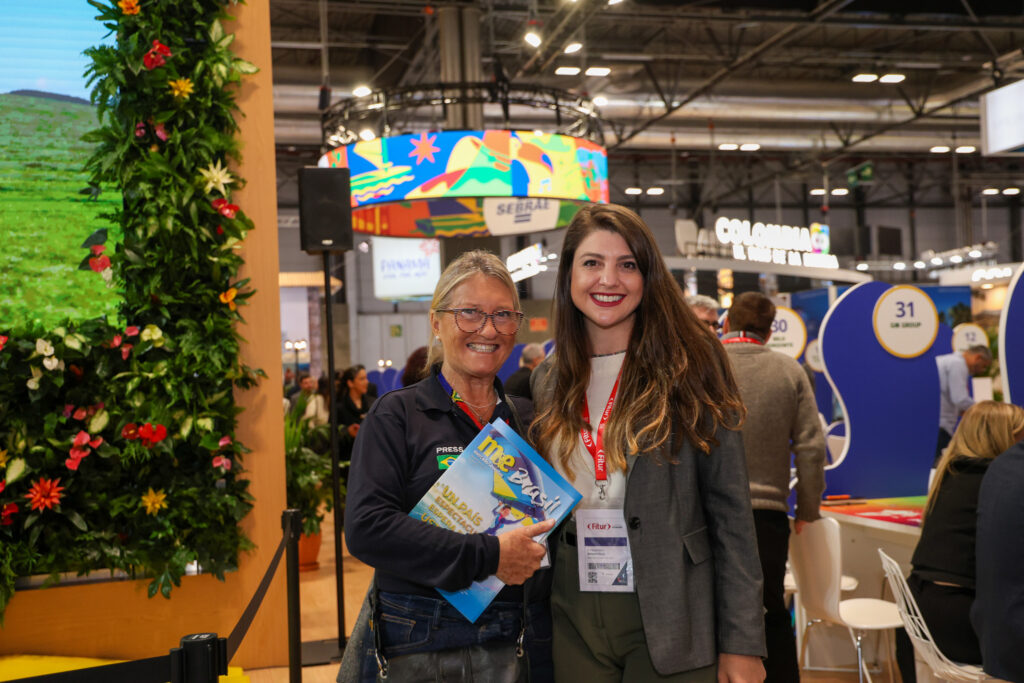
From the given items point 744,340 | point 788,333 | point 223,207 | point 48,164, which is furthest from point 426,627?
point 788,333

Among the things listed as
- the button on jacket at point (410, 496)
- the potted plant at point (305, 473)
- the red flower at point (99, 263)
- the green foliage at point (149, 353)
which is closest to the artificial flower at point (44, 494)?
the green foliage at point (149, 353)

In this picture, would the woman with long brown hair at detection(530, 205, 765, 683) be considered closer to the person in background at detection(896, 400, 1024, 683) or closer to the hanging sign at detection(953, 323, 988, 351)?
the person in background at detection(896, 400, 1024, 683)

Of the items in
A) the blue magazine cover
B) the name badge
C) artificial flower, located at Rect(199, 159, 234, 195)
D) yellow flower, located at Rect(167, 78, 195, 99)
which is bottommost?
the name badge

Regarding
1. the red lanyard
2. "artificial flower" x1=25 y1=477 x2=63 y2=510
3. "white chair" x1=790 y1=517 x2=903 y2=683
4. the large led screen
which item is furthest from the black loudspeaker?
"white chair" x1=790 y1=517 x2=903 y2=683

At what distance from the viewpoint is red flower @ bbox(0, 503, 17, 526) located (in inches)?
137

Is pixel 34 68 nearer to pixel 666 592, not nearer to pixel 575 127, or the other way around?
pixel 666 592

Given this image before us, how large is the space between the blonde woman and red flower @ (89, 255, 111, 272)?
10.4ft

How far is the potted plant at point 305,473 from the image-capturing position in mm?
5543

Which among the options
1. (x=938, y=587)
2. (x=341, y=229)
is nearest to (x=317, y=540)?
(x=341, y=229)

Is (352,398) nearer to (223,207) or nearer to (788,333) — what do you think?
(788,333)

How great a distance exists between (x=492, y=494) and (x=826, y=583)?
99.3 inches

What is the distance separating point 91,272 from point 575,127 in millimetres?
4762

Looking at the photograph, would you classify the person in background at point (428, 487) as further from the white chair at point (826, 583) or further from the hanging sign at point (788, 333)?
the hanging sign at point (788, 333)

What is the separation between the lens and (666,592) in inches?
65.3
